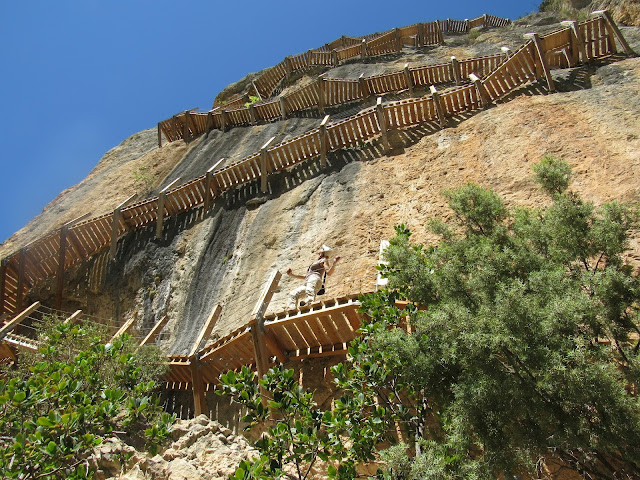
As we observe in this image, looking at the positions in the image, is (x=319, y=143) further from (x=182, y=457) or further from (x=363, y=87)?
(x=182, y=457)

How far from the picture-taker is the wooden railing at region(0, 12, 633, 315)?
12.7 meters

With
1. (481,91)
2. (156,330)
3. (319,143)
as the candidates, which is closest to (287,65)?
(319,143)

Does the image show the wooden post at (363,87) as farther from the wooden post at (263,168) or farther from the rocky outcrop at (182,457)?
the rocky outcrop at (182,457)

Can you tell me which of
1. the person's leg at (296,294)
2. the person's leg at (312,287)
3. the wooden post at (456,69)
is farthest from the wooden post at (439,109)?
the person's leg at (296,294)

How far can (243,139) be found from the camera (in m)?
18.1

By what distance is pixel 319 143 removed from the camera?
45.9ft

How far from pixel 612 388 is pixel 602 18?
39.3 ft

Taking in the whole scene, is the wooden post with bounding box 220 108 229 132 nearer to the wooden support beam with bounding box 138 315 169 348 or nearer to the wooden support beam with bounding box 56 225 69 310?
the wooden support beam with bounding box 56 225 69 310

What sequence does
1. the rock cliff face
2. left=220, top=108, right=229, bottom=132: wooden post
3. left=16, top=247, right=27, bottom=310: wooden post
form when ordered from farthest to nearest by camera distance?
1. left=220, top=108, right=229, bottom=132: wooden post
2. left=16, top=247, right=27, bottom=310: wooden post
3. the rock cliff face

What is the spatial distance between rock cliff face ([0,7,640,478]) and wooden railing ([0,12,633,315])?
419 mm

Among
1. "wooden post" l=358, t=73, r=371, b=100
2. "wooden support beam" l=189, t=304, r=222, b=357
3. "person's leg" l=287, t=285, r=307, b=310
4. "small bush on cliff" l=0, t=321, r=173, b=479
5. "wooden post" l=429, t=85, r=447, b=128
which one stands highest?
"wooden post" l=358, t=73, r=371, b=100

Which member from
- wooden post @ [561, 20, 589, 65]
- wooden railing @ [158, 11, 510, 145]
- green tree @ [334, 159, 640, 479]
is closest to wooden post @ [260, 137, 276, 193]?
wooden railing @ [158, 11, 510, 145]

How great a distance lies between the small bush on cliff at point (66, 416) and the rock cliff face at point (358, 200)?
12.3 ft

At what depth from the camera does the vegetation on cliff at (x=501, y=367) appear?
418 cm
